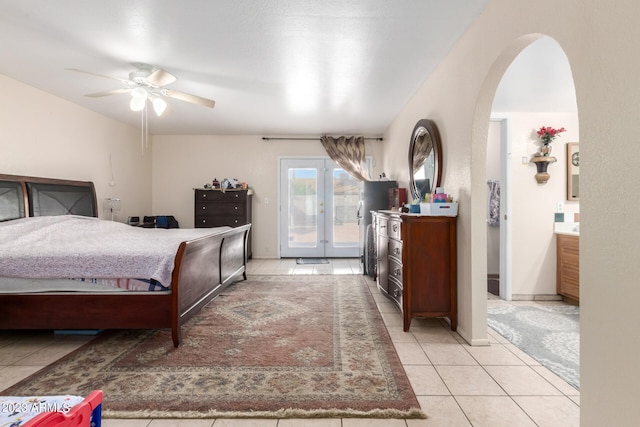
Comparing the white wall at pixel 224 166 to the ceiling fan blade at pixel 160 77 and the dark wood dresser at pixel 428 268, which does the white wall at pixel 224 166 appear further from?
the dark wood dresser at pixel 428 268

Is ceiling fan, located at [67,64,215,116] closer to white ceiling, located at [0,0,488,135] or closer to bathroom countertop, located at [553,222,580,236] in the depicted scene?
white ceiling, located at [0,0,488,135]

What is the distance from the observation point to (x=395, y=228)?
3.01m

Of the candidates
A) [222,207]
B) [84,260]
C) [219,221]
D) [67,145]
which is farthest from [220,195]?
[84,260]

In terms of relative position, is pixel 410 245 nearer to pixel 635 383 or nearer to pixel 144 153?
pixel 635 383

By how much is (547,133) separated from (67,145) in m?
5.95

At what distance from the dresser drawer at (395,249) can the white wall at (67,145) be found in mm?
4122

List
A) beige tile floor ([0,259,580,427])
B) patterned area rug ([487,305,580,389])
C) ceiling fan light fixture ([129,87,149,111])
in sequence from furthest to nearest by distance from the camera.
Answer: ceiling fan light fixture ([129,87,149,111]) < patterned area rug ([487,305,580,389]) < beige tile floor ([0,259,580,427])

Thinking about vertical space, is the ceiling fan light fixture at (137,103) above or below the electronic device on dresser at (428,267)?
above

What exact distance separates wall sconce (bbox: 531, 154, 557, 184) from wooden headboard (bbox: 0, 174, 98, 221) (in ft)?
18.4

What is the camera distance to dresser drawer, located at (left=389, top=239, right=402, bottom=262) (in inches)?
111

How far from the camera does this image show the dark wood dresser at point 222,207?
5.76 metres

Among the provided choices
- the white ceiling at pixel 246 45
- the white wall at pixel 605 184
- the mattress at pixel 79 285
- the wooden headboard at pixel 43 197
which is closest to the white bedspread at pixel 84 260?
the mattress at pixel 79 285

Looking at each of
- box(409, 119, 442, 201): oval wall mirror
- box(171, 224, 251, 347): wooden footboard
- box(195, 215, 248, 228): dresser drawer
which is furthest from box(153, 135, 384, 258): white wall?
box(409, 119, 442, 201): oval wall mirror

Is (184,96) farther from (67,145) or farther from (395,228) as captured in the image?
(395,228)
